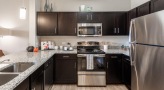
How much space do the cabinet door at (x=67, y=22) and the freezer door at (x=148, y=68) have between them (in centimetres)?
249

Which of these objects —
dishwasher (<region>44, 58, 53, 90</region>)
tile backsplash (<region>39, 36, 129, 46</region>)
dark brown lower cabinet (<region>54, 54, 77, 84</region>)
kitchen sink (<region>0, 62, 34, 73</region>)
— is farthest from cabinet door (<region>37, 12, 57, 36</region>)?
kitchen sink (<region>0, 62, 34, 73</region>)

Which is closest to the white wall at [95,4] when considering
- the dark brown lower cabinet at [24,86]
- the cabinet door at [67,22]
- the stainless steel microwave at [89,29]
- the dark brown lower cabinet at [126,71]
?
the cabinet door at [67,22]

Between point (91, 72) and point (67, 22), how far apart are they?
1643mm

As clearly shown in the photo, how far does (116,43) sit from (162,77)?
11.0 ft

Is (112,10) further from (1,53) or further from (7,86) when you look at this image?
(7,86)

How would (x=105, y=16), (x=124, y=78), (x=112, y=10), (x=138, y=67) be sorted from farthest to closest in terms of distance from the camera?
(x=112, y=10) < (x=105, y=16) < (x=124, y=78) < (x=138, y=67)

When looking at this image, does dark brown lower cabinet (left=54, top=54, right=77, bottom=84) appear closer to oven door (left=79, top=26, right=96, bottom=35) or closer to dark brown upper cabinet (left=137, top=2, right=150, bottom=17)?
oven door (left=79, top=26, right=96, bottom=35)

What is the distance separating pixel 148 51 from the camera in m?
2.53

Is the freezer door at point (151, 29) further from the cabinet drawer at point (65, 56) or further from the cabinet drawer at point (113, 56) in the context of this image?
the cabinet drawer at point (65, 56)

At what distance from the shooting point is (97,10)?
5.44 metres

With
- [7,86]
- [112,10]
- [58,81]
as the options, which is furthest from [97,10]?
[7,86]

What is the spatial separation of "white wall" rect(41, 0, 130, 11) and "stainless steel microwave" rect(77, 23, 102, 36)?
0.64m

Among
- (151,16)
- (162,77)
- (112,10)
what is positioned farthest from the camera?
(112,10)

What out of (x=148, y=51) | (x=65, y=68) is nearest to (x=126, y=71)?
(x=65, y=68)
